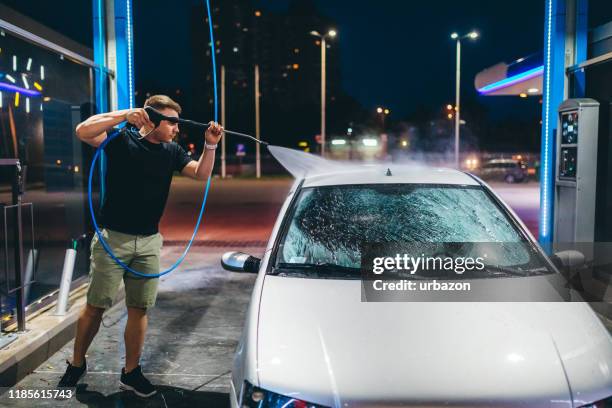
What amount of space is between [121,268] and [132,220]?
35 centimetres

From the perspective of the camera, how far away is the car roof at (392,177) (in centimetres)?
394

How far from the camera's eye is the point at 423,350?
2516 millimetres

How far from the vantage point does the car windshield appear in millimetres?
3391

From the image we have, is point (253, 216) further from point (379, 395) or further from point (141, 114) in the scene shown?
point (379, 395)

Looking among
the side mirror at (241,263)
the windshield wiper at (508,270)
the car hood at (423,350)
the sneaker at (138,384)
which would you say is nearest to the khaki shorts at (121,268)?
the sneaker at (138,384)

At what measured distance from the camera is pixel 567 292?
3.14 metres

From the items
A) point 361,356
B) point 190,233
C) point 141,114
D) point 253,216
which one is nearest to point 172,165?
point 141,114

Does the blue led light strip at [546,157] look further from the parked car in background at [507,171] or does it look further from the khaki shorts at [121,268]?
the parked car in background at [507,171]

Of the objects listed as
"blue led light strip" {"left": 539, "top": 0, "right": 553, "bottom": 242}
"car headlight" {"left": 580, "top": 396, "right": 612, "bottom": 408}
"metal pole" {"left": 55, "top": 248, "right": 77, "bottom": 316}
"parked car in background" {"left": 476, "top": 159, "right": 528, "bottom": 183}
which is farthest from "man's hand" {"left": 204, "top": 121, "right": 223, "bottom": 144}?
"parked car in background" {"left": 476, "top": 159, "right": 528, "bottom": 183}

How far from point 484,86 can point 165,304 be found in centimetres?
1059

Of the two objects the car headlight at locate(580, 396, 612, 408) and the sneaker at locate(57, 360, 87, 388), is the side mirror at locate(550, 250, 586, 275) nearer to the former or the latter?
the car headlight at locate(580, 396, 612, 408)

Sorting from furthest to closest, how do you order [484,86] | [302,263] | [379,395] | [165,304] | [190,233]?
[484,86]
[190,233]
[165,304]
[302,263]
[379,395]

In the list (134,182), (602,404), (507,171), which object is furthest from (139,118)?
(507,171)


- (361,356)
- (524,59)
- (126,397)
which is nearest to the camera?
(361,356)
